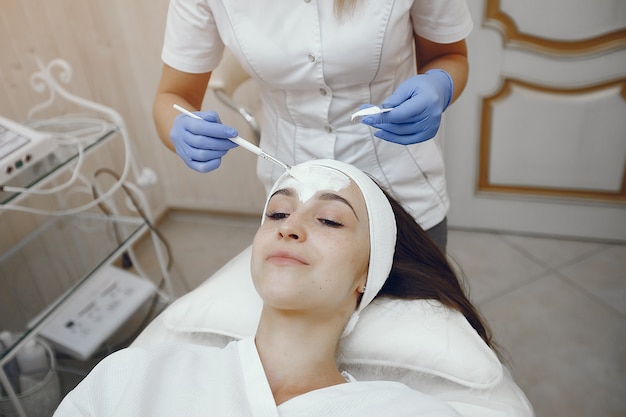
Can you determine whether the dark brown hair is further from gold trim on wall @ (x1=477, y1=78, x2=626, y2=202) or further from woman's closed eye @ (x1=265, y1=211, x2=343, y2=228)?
gold trim on wall @ (x1=477, y1=78, x2=626, y2=202)

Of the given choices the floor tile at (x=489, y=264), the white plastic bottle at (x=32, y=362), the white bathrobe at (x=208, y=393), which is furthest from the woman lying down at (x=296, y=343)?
the floor tile at (x=489, y=264)

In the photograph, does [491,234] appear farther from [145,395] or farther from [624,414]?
[145,395]

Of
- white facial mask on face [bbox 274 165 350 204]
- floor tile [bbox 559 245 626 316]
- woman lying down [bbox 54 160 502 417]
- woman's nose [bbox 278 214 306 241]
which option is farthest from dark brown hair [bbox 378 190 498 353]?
floor tile [bbox 559 245 626 316]

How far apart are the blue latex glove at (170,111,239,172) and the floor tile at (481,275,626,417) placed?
129 centimetres

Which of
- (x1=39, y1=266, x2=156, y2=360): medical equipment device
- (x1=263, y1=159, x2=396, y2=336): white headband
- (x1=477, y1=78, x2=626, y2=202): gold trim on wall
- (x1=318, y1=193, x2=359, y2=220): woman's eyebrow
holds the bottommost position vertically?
(x1=39, y1=266, x2=156, y2=360): medical equipment device

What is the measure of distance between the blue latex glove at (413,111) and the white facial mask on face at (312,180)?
12cm

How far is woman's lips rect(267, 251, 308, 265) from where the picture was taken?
3.30 ft

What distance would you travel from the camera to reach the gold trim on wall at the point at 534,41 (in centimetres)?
195

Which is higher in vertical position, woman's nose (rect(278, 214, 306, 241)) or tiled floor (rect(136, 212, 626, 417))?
woman's nose (rect(278, 214, 306, 241))

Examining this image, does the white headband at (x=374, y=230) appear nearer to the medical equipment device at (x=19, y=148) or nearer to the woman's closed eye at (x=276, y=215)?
the woman's closed eye at (x=276, y=215)

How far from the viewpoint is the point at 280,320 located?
1.06m

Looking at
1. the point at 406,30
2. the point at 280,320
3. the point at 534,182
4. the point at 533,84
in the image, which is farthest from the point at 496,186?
the point at 280,320

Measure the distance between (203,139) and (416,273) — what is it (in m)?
0.54

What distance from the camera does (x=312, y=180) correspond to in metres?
1.10
